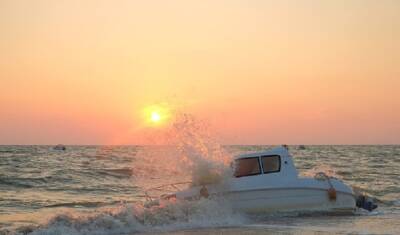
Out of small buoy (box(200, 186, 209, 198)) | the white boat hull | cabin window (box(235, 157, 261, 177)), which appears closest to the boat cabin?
cabin window (box(235, 157, 261, 177))

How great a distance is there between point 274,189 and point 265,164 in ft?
2.93

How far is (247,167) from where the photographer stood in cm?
1823

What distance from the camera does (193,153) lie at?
18.6 metres

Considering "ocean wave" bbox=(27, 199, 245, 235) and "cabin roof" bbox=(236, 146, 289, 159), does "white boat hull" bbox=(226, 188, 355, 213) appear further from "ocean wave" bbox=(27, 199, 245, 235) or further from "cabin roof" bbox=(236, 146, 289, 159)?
"cabin roof" bbox=(236, 146, 289, 159)

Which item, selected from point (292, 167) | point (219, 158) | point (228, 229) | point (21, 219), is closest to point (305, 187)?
point (292, 167)

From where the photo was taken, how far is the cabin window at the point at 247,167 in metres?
18.1

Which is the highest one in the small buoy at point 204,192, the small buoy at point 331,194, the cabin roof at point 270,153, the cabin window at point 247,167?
the cabin roof at point 270,153

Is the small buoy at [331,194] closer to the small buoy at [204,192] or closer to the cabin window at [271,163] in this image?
the cabin window at [271,163]

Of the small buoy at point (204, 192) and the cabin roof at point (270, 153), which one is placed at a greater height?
the cabin roof at point (270, 153)

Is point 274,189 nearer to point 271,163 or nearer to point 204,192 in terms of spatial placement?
point 271,163

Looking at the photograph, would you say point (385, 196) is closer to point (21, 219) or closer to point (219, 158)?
point (219, 158)

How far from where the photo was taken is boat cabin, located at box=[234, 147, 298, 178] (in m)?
18.2

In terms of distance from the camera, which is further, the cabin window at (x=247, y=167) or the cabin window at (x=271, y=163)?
the cabin window at (x=271, y=163)

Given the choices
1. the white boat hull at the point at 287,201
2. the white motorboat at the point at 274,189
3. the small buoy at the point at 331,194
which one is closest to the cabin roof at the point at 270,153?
the white motorboat at the point at 274,189
